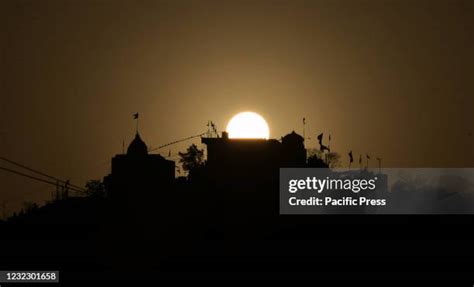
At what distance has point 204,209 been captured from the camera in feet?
375

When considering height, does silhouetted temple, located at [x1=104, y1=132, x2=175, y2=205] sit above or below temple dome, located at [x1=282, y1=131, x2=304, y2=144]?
below

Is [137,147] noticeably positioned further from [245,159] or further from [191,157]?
[191,157]

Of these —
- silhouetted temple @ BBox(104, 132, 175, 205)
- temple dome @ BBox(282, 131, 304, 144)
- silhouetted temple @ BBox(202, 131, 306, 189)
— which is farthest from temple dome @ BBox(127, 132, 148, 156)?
temple dome @ BBox(282, 131, 304, 144)

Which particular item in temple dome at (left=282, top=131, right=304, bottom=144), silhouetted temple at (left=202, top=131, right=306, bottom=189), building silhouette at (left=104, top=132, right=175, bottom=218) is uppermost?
temple dome at (left=282, top=131, right=304, bottom=144)

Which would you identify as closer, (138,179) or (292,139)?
(138,179)

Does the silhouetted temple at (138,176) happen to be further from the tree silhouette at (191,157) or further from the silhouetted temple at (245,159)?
the tree silhouette at (191,157)

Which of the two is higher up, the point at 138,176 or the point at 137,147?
the point at 137,147

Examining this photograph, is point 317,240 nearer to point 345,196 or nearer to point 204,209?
point 204,209

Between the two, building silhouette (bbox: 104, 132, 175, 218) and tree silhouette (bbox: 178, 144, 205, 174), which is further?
tree silhouette (bbox: 178, 144, 205, 174)

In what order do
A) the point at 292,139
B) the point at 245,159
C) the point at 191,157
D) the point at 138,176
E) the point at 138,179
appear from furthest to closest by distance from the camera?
1. the point at 191,157
2. the point at 292,139
3. the point at 245,159
4. the point at 138,176
5. the point at 138,179

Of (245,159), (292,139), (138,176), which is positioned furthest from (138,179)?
(292,139)

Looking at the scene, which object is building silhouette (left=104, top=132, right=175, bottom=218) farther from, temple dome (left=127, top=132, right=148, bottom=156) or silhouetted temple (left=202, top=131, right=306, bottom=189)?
silhouetted temple (left=202, top=131, right=306, bottom=189)

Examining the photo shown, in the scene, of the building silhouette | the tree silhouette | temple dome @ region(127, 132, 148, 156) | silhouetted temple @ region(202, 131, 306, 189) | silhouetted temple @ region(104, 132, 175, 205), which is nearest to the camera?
the building silhouette

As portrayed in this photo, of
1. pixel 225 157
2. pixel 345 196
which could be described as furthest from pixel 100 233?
pixel 345 196
